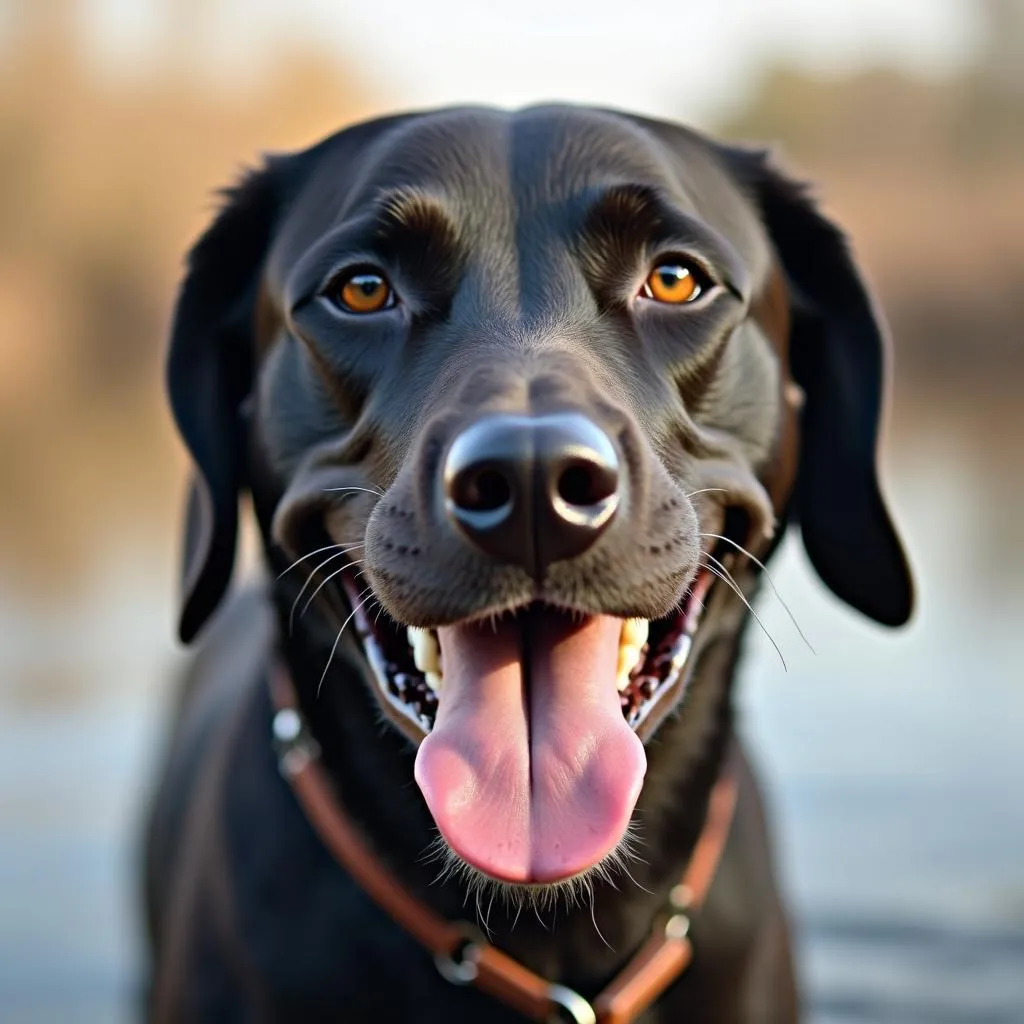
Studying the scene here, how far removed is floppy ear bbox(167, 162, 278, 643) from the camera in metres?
3.21

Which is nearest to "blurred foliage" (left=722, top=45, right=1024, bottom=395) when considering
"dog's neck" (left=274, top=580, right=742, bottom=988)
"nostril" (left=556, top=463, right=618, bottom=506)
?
"dog's neck" (left=274, top=580, right=742, bottom=988)

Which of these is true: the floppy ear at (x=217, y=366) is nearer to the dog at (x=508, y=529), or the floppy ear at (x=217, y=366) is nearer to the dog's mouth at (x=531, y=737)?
the dog at (x=508, y=529)

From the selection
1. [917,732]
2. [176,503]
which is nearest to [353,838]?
[917,732]

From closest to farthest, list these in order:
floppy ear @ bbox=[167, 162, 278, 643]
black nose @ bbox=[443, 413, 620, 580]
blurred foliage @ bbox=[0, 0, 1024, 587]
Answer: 1. black nose @ bbox=[443, 413, 620, 580]
2. floppy ear @ bbox=[167, 162, 278, 643]
3. blurred foliage @ bbox=[0, 0, 1024, 587]

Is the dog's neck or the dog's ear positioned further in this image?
the dog's ear

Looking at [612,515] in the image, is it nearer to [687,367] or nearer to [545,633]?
[545,633]

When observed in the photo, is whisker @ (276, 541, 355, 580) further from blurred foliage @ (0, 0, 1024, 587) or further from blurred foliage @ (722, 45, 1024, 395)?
blurred foliage @ (722, 45, 1024, 395)

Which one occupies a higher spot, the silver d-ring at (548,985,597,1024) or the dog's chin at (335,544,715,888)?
the dog's chin at (335,544,715,888)

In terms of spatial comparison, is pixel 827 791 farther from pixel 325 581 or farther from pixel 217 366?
pixel 325 581

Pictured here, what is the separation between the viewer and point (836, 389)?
3.25 meters

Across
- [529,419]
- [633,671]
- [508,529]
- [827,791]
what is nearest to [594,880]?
[633,671]

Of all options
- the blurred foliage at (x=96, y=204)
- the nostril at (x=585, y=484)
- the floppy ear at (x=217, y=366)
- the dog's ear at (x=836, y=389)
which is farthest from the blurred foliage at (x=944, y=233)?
the nostril at (x=585, y=484)

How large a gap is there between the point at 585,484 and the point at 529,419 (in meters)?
0.11

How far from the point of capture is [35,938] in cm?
538
